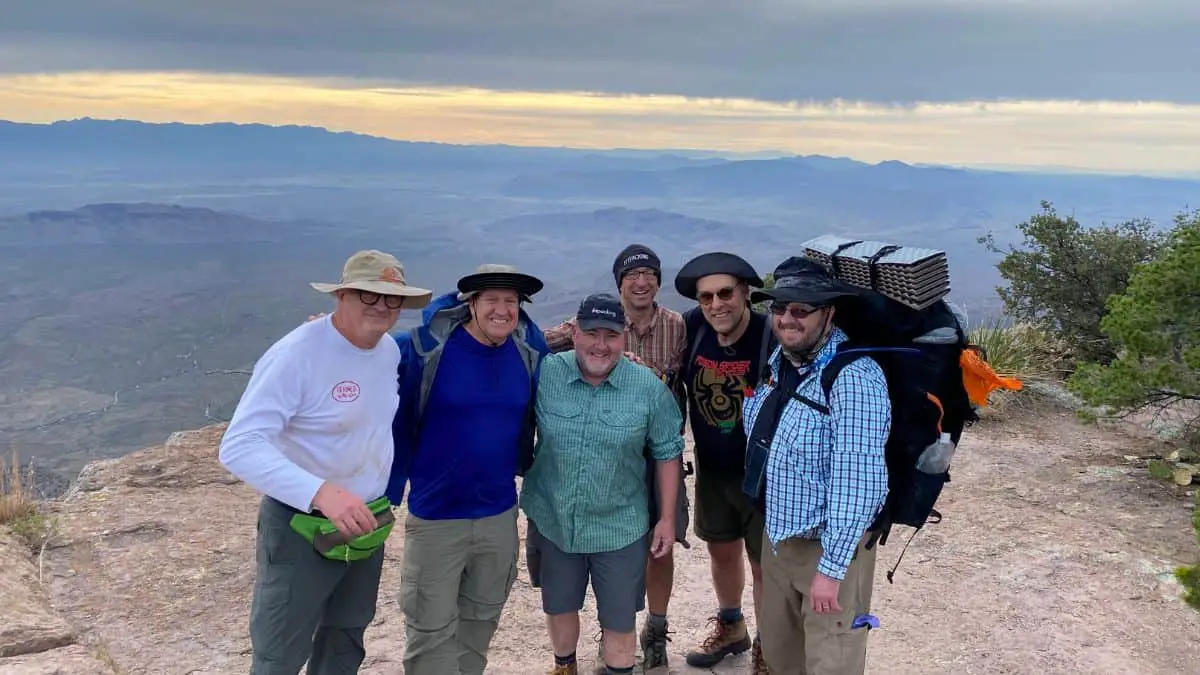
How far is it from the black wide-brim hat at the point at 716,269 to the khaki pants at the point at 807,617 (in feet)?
3.66

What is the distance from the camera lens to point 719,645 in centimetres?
444

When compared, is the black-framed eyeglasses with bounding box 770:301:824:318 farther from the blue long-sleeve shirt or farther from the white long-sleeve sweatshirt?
the white long-sleeve sweatshirt

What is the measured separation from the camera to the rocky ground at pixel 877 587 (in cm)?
452

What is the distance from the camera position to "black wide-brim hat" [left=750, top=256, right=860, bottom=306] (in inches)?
117

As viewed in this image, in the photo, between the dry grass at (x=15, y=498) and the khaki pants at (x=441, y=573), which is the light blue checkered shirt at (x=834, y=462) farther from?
the dry grass at (x=15, y=498)

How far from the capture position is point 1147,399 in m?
6.95

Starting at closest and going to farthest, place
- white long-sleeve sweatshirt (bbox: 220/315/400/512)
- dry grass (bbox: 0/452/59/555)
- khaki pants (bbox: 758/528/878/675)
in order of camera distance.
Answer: white long-sleeve sweatshirt (bbox: 220/315/400/512) < khaki pants (bbox: 758/528/878/675) < dry grass (bbox: 0/452/59/555)

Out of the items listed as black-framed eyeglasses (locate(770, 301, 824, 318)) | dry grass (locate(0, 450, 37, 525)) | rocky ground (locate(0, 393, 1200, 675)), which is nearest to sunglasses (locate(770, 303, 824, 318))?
black-framed eyeglasses (locate(770, 301, 824, 318))

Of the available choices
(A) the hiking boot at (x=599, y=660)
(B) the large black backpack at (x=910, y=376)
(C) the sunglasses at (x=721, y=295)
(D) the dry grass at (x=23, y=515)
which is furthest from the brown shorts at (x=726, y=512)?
(D) the dry grass at (x=23, y=515)

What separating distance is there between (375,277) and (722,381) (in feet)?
5.09

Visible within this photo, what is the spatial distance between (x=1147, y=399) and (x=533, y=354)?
5.73 m

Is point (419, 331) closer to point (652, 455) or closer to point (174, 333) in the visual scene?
point (652, 455)

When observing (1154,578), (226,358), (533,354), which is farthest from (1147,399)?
(226,358)

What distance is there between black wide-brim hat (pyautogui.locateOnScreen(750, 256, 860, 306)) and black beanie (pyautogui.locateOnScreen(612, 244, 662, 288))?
30.6 inches
